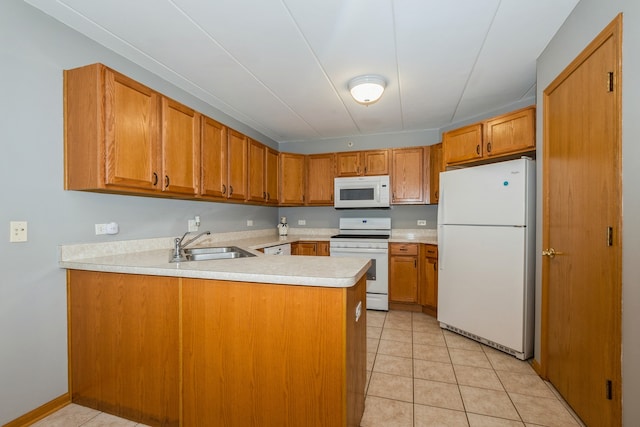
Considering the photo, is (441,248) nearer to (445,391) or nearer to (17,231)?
(445,391)

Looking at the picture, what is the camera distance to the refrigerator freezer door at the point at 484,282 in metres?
2.36

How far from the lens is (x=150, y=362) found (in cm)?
159

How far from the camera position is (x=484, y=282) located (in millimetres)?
2596

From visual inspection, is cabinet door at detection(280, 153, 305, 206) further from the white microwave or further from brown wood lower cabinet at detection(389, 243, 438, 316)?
brown wood lower cabinet at detection(389, 243, 438, 316)

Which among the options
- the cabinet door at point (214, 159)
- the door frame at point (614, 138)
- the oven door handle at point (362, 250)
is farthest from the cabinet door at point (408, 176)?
the cabinet door at point (214, 159)

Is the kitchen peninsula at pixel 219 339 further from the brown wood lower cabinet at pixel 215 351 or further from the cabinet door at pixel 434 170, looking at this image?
the cabinet door at pixel 434 170

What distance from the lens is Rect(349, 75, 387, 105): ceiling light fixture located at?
250 centimetres

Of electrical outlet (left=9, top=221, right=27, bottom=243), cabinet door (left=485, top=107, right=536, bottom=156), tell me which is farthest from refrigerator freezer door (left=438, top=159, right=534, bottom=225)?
electrical outlet (left=9, top=221, right=27, bottom=243)

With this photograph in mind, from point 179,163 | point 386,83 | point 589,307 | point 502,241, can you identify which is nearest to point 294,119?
point 386,83

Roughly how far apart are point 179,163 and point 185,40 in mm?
897

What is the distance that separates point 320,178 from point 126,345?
319 centimetres

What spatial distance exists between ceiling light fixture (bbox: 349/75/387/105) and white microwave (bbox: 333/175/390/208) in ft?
4.84

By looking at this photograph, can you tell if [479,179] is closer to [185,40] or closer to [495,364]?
[495,364]

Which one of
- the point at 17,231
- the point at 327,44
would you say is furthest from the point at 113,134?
the point at 327,44
